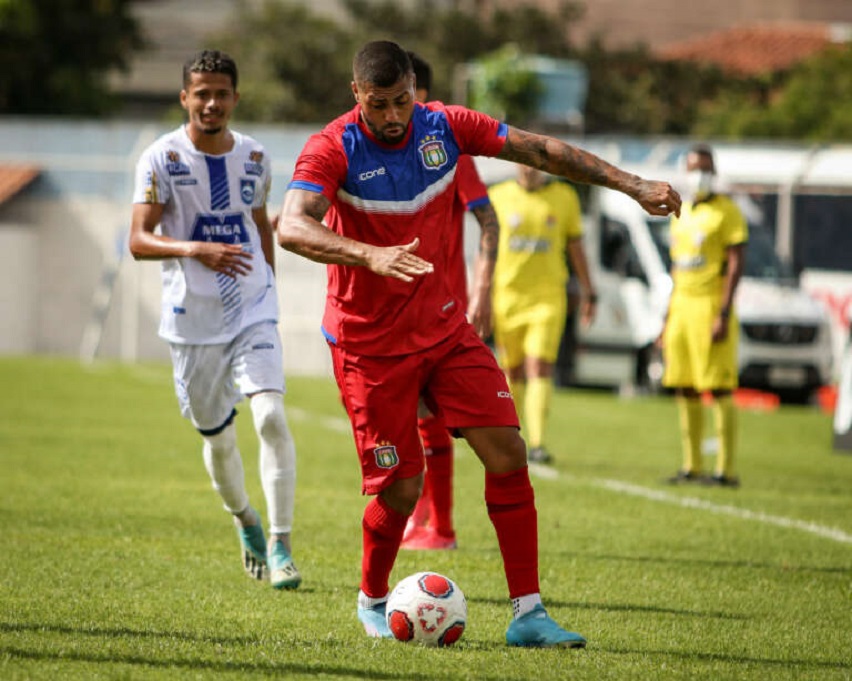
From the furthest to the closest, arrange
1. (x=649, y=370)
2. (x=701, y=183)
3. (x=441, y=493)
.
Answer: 1. (x=649, y=370)
2. (x=701, y=183)
3. (x=441, y=493)

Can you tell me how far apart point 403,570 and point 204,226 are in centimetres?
183

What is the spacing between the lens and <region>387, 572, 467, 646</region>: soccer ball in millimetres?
5758

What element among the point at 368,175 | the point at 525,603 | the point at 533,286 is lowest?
the point at 525,603

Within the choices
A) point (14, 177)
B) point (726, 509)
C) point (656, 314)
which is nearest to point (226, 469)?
point (726, 509)

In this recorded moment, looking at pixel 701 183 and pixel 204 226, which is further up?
pixel 701 183

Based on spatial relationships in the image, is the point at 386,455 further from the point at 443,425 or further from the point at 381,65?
the point at 443,425

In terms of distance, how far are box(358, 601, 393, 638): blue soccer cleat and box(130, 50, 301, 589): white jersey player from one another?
117 centimetres

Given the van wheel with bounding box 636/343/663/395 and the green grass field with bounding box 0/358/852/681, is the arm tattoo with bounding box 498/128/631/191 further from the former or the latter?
the van wheel with bounding box 636/343/663/395

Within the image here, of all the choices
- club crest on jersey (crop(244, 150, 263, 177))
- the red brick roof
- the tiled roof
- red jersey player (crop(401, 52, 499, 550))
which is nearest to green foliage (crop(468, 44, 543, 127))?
the tiled roof

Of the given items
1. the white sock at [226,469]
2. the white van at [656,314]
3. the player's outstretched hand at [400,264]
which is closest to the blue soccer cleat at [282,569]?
the white sock at [226,469]

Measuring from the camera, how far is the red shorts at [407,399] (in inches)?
228

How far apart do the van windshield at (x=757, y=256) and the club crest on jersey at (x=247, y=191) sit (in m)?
13.7

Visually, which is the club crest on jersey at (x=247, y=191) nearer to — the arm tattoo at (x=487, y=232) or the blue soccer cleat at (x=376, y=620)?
the arm tattoo at (x=487, y=232)

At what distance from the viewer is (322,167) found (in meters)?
5.50
